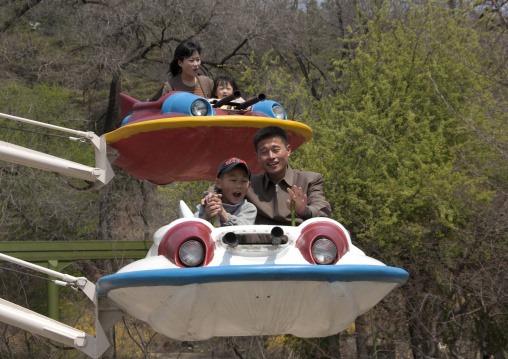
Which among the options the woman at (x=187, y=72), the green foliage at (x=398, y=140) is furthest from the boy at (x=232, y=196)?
the green foliage at (x=398, y=140)

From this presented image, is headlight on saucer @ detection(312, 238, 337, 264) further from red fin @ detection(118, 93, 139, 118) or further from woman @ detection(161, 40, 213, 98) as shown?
woman @ detection(161, 40, 213, 98)

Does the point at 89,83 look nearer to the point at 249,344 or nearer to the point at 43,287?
the point at 43,287

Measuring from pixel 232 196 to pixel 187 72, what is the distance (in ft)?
7.36

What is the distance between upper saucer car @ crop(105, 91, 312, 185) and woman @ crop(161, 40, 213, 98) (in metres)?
0.53

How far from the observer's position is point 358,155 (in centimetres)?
1434

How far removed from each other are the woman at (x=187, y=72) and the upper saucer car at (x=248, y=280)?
2.71 m

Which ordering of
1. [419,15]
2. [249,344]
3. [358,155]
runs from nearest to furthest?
[249,344], [358,155], [419,15]

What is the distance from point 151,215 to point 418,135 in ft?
22.6

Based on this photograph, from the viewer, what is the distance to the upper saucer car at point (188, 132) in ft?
18.7

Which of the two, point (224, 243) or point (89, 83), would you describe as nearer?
point (224, 243)

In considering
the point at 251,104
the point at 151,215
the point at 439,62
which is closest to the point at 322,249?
the point at 251,104

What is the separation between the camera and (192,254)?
12.8 feet

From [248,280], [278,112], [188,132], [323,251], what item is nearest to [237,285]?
[248,280]

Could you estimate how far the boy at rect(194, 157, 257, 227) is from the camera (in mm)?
4469
